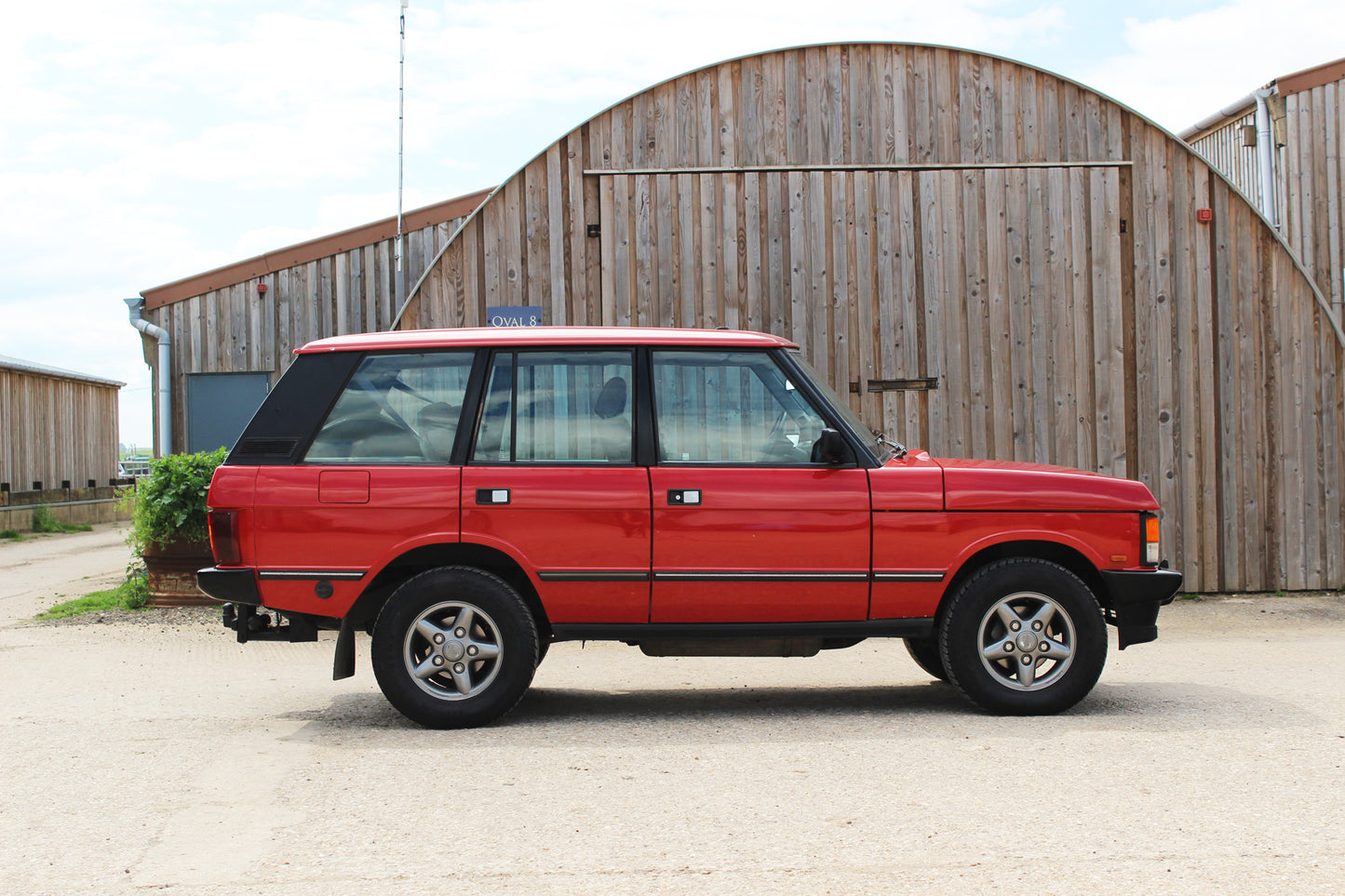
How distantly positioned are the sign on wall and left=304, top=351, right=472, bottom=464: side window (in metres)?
4.43

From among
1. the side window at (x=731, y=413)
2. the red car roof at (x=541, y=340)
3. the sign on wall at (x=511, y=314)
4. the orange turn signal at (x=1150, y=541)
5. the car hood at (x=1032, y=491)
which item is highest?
the sign on wall at (x=511, y=314)

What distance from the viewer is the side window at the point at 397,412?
19.3ft

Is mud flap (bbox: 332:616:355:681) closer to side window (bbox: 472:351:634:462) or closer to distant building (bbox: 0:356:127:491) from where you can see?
side window (bbox: 472:351:634:462)

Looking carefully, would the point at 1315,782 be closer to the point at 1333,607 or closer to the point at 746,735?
the point at 746,735

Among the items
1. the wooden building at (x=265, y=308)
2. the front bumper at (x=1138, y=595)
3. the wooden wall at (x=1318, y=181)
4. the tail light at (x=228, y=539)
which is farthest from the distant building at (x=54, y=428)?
the front bumper at (x=1138, y=595)

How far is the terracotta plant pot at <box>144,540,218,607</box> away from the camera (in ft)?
33.6

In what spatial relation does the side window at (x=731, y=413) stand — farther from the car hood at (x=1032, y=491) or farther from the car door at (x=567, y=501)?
the car hood at (x=1032, y=491)

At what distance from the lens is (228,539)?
5.74m

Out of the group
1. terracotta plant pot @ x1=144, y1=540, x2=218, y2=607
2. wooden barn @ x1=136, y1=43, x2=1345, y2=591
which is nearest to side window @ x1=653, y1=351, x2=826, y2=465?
wooden barn @ x1=136, y1=43, x2=1345, y2=591

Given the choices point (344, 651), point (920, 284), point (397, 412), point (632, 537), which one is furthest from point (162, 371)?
point (632, 537)

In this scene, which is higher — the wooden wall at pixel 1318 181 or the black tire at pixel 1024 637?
the wooden wall at pixel 1318 181

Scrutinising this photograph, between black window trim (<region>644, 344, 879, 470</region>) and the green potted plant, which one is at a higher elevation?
black window trim (<region>644, 344, 879, 470</region>)

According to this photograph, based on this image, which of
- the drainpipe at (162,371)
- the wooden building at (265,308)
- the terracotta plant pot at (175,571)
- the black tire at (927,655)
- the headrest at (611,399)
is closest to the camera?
the headrest at (611,399)

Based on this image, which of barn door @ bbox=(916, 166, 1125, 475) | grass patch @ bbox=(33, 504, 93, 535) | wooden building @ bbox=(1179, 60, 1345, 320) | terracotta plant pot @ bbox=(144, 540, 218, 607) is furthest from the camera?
grass patch @ bbox=(33, 504, 93, 535)
